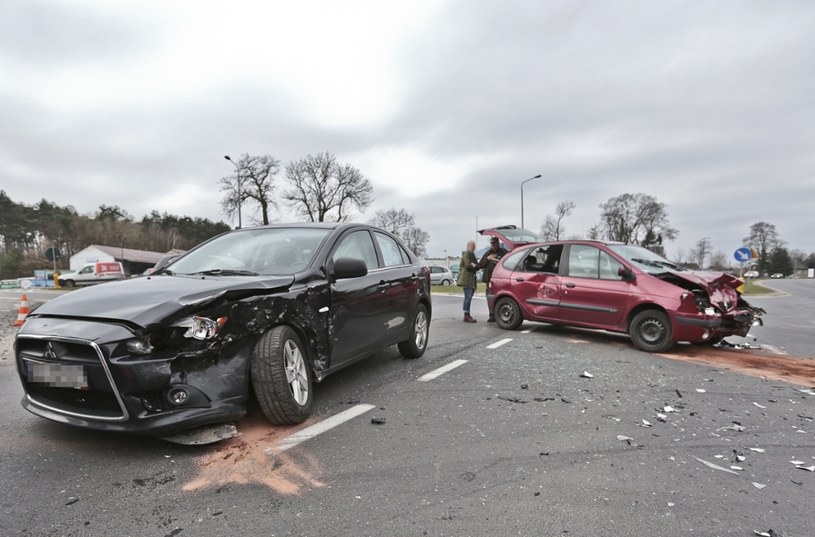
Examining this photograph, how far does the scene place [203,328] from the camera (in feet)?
9.29

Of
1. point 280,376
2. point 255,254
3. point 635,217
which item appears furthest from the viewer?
point 635,217

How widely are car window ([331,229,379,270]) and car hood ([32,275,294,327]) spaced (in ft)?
3.07

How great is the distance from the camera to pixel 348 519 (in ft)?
7.16

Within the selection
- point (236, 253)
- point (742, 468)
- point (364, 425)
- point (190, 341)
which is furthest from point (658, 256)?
point (190, 341)

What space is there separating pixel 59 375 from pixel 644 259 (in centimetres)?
712

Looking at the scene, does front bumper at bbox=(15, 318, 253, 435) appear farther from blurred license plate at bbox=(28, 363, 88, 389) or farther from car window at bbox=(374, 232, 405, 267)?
car window at bbox=(374, 232, 405, 267)

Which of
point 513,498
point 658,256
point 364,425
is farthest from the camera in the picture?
point 658,256

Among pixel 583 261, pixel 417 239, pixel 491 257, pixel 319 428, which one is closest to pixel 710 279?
pixel 583 261

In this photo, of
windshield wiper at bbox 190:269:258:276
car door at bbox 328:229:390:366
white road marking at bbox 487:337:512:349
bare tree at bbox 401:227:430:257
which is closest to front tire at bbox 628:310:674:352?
white road marking at bbox 487:337:512:349

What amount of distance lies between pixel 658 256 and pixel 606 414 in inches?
180

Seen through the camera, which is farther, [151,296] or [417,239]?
[417,239]

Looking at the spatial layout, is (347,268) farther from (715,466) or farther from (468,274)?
(468,274)

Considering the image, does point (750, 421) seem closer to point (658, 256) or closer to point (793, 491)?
point (793, 491)

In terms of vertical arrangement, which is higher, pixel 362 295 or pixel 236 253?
pixel 236 253
